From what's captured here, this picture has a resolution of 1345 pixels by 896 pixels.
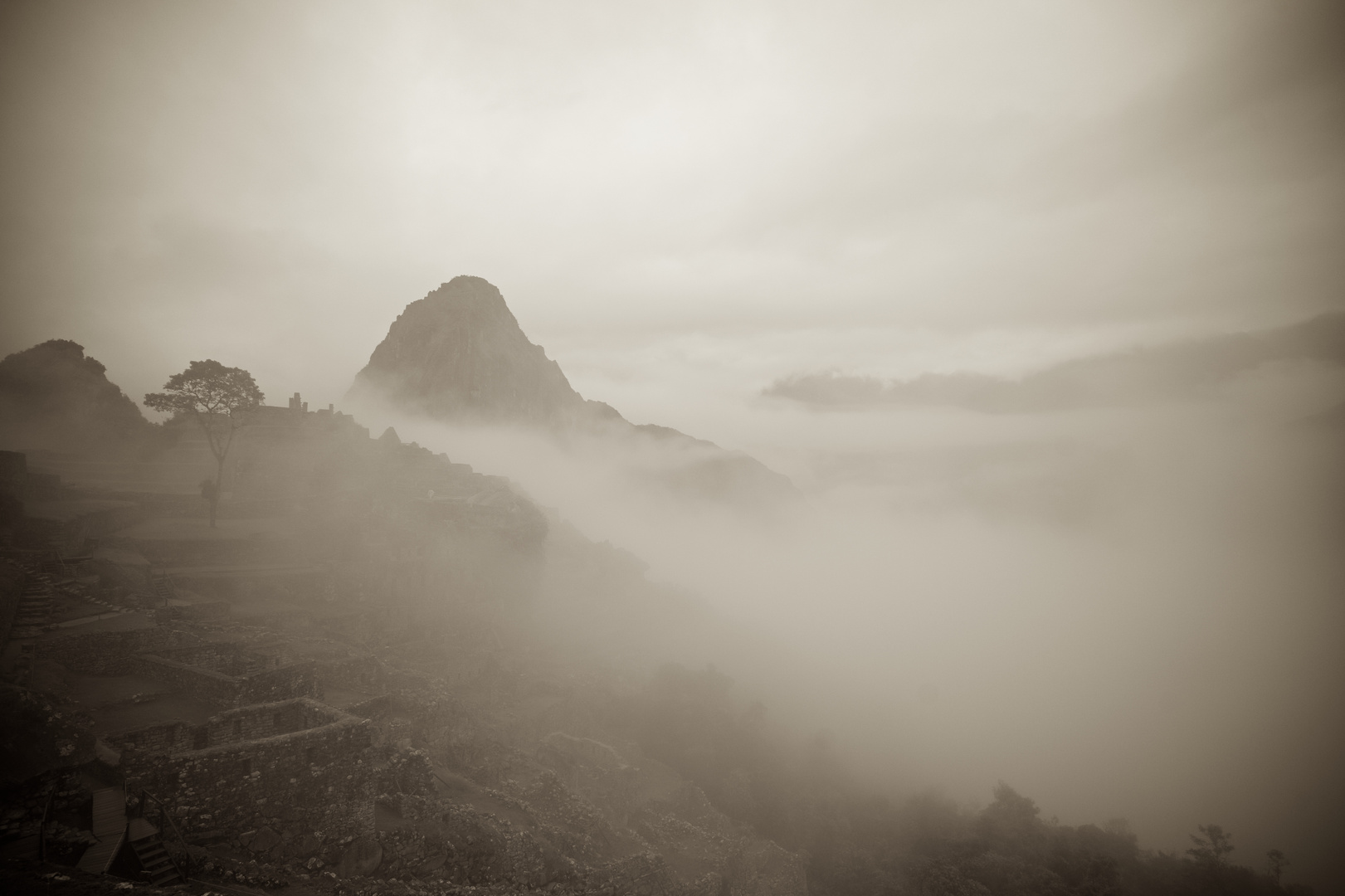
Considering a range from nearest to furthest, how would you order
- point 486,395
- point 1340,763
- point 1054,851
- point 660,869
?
point 660,869 < point 1054,851 < point 486,395 < point 1340,763

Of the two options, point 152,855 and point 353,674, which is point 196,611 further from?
point 152,855

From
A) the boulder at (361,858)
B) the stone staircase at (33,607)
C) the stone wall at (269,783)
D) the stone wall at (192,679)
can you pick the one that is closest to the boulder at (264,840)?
the stone wall at (269,783)

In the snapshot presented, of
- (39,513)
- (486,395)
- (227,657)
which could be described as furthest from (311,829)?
(486,395)

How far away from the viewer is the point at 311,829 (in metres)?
14.2

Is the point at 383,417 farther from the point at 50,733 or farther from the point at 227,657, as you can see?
the point at 50,733

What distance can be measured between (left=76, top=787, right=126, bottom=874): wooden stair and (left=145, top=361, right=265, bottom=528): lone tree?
29.8 metres

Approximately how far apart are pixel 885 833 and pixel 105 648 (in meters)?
42.8

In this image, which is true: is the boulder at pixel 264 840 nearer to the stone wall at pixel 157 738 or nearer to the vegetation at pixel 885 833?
the stone wall at pixel 157 738

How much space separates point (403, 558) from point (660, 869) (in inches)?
1067

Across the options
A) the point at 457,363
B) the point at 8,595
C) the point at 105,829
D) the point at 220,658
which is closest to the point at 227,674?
the point at 220,658

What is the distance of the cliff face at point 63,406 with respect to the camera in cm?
4775

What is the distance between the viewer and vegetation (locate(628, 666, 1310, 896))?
29188 millimetres

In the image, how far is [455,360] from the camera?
349ft

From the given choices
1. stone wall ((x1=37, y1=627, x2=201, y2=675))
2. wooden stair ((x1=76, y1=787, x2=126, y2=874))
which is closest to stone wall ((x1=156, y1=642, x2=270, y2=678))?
stone wall ((x1=37, y1=627, x2=201, y2=675))
